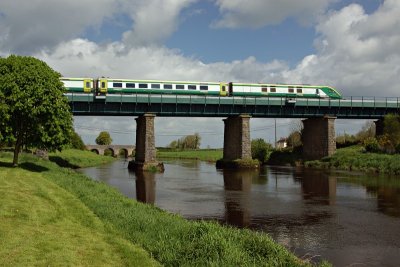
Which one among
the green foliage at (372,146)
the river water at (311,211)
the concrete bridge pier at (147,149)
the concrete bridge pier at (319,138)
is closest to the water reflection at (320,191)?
the river water at (311,211)

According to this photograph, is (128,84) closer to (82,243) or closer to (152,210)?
(152,210)

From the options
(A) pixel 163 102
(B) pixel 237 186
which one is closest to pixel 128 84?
(A) pixel 163 102

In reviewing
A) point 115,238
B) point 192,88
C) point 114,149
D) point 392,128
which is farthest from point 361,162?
point 114,149

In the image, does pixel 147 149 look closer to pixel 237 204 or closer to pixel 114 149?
pixel 237 204

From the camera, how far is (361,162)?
206 feet

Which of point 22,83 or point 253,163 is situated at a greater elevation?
point 22,83

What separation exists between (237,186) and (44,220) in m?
27.1

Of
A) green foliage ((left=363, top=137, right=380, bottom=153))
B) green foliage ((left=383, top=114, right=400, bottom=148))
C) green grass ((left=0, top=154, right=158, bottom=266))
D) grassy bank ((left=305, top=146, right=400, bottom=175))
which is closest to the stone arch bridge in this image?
grassy bank ((left=305, top=146, right=400, bottom=175))

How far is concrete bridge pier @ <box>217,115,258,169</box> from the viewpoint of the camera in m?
68.1

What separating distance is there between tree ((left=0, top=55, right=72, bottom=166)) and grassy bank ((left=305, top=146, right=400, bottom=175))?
43961 mm

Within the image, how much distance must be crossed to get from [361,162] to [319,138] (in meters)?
14.2

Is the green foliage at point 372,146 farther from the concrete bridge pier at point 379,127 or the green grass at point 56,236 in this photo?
the green grass at point 56,236

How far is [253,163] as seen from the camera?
68.0 meters

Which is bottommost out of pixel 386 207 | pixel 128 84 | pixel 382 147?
pixel 386 207
